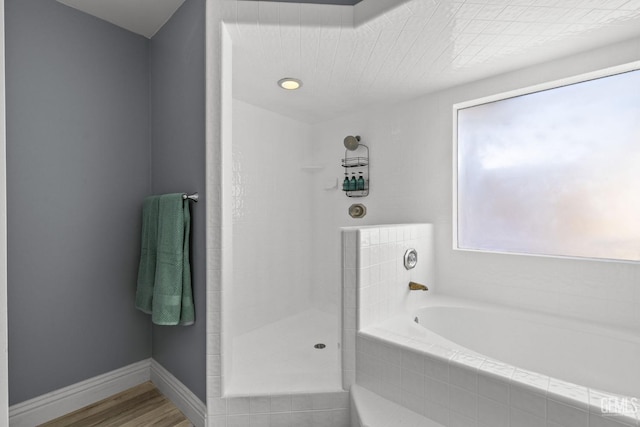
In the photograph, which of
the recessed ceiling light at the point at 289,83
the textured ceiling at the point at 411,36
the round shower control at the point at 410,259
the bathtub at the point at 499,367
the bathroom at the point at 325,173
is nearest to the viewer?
the bathtub at the point at 499,367

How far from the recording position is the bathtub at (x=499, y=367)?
39.9 inches

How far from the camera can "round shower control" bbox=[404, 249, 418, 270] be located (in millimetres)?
1930

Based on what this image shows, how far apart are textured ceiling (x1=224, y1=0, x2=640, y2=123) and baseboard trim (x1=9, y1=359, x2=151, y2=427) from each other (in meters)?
2.13

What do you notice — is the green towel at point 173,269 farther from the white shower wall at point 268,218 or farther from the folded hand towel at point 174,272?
the white shower wall at point 268,218

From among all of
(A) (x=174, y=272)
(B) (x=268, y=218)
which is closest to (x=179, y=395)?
(A) (x=174, y=272)

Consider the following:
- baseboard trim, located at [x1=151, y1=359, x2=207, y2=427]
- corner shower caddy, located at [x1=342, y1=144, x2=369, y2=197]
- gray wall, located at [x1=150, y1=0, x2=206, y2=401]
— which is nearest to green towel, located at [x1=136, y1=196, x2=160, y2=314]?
gray wall, located at [x1=150, y1=0, x2=206, y2=401]

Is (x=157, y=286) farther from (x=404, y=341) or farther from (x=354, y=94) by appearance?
(x=354, y=94)

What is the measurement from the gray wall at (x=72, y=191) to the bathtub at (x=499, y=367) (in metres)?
1.16

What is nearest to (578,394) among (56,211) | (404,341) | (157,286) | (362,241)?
(404,341)

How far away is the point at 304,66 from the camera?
1.89 metres

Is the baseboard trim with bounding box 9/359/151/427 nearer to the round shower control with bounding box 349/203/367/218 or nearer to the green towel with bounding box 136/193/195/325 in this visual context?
the green towel with bounding box 136/193/195/325

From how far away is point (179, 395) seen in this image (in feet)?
5.94

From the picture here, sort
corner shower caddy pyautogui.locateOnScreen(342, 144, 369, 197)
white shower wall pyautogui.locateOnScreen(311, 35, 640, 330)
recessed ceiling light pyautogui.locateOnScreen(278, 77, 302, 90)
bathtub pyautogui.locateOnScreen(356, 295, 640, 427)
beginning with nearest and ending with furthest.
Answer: bathtub pyautogui.locateOnScreen(356, 295, 640, 427) < white shower wall pyautogui.locateOnScreen(311, 35, 640, 330) < recessed ceiling light pyautogui.locateOnScreen(278, 77, 302, 90) < corner shower caddy pyautogui.locateOnScreen(342, 144, 369, 197)

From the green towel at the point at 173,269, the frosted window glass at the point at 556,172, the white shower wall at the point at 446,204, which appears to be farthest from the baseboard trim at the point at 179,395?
the frosted window glass at the point at 556,172
